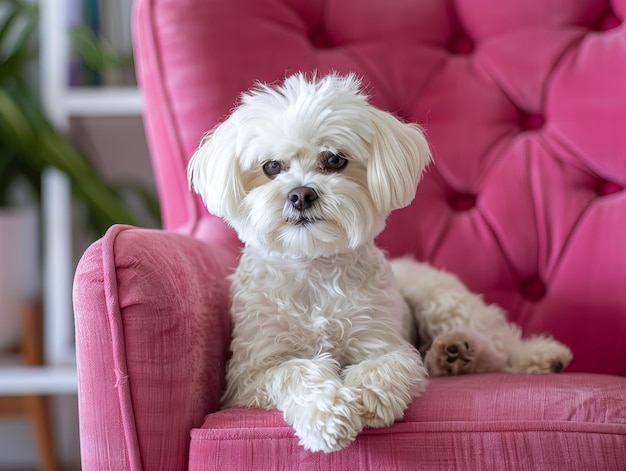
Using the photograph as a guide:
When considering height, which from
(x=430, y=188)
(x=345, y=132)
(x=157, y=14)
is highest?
(x=157, y=14)

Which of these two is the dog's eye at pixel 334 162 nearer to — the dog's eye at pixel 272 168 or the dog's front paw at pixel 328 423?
the dog's eye at pixel 272 168

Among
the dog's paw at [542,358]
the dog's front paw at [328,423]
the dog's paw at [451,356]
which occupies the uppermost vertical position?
the dog's front paw at [328,423]

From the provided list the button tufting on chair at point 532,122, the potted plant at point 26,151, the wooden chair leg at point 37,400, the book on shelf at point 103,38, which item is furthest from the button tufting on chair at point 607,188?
the wooden chair leg at point 37,400

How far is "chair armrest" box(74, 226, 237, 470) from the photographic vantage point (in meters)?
0.90

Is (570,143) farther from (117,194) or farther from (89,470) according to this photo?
(117,194)

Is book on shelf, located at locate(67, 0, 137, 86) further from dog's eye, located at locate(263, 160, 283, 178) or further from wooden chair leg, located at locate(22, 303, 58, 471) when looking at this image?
dog's eye, located at locate(263, 160, 283, 178)

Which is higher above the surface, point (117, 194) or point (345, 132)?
point (345, 132)

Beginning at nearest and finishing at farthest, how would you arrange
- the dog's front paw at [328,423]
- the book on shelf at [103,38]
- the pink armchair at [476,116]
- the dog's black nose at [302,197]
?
the dog's front paw at [328,423] → the dog's black nose at [302,197] → the pink armchair at [476,116] → the book on shelf at [103,38]

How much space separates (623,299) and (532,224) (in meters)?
0.22

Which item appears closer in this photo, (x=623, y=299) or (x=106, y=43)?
(x=623, y=299)

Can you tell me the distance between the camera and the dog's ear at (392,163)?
1013mm

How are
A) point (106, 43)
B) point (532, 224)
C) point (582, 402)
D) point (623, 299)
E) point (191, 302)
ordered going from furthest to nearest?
point (106, 43), point (532, 224), point (623, 299), point (191, 302), point (582, 402)

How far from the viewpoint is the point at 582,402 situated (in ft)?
2.94

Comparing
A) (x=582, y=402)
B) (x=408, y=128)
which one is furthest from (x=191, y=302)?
(x=582, y=402)
